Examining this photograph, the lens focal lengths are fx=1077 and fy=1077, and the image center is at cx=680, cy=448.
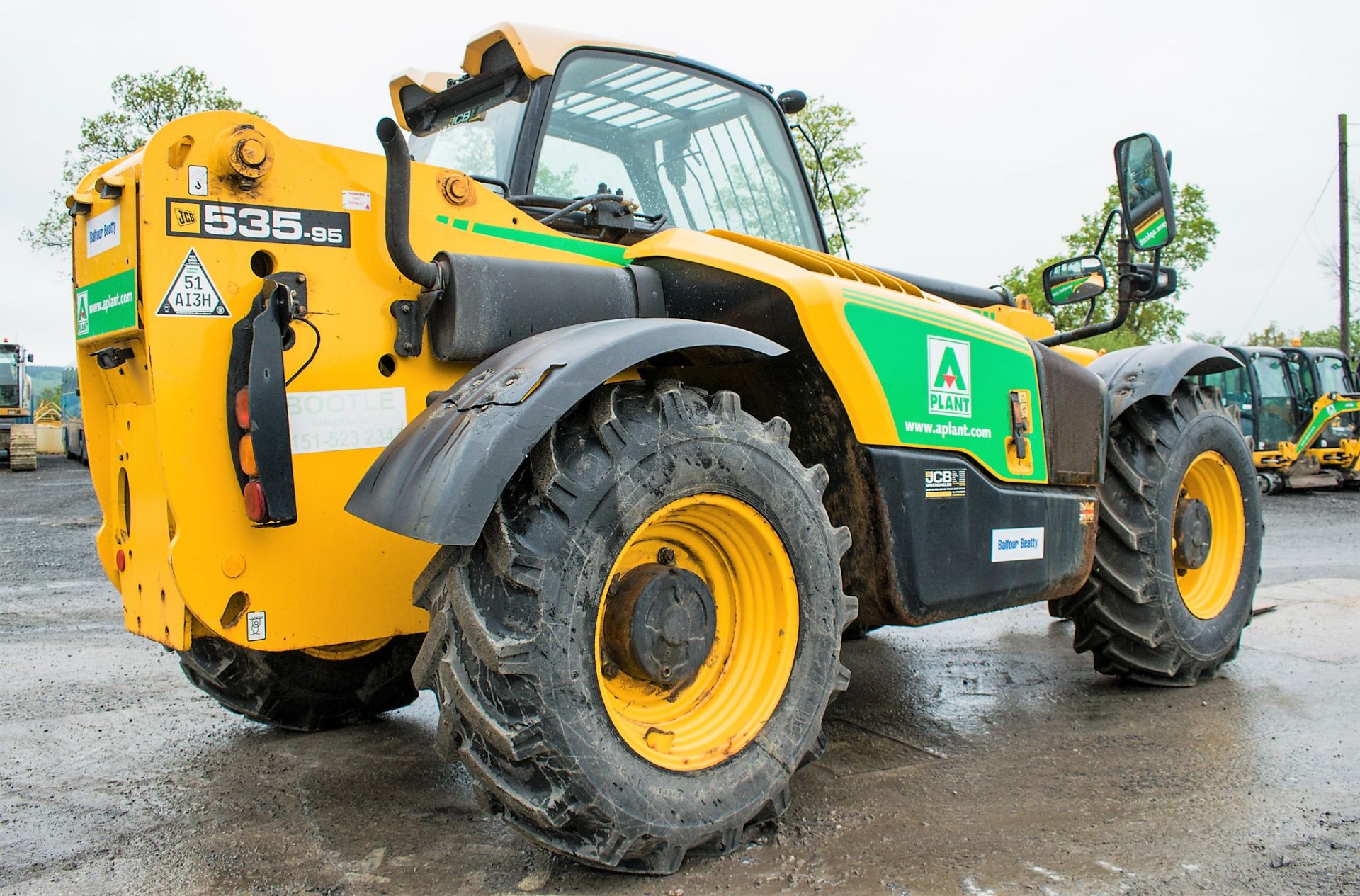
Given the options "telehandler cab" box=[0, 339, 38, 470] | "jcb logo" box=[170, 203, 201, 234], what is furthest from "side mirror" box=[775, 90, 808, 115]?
"telehandler cab" box=[0, 339, 38, 470]

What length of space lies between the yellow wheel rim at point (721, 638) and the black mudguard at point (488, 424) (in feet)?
1.43

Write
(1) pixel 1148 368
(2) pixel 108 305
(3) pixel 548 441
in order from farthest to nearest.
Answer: (1) pixel 1148 368 < (2) pixel 108 305 < (3) pixel 548 441

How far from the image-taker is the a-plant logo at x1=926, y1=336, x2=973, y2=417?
371cm

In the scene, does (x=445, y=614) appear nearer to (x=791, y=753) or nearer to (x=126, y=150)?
(x=791, y=753)

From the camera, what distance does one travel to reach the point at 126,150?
2233 cm

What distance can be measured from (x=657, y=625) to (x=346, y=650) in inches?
63.2

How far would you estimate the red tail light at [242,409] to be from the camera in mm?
2803

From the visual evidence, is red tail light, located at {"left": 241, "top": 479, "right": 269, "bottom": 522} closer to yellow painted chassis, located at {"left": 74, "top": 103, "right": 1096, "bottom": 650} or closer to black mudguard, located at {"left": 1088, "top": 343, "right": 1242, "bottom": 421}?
yellow painted chassis, located at {"left": 74, "top": 103, "right": 1096, "bottom": 650}

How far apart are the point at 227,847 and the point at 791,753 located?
1.62 m

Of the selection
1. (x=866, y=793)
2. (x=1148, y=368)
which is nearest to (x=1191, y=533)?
(x=1148, y=368)

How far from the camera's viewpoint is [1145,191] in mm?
4277

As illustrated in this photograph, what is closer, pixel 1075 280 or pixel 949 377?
pixel 949 377

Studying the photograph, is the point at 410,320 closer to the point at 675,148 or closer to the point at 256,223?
the point at 256,223

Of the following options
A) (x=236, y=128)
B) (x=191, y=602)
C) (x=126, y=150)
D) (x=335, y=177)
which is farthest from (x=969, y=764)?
(x=126, y=150)
